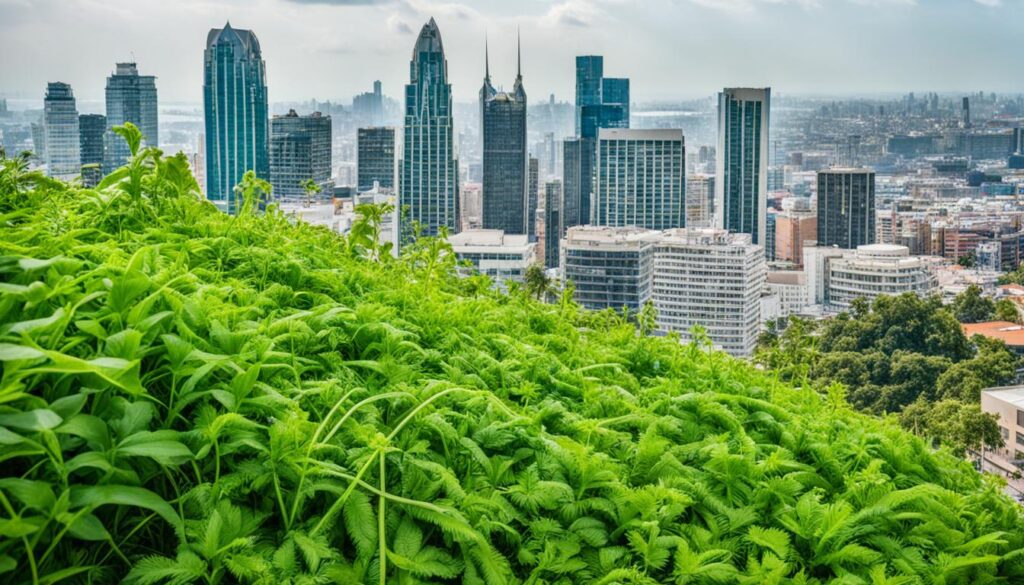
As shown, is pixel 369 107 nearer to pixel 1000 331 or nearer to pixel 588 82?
pixel 588 82

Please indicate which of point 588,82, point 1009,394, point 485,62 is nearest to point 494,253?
point 1009,394

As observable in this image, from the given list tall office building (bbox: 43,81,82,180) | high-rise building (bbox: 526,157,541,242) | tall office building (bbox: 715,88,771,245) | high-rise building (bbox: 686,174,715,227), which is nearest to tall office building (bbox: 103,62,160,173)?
tall office building (bbox: 43,81,82,180)

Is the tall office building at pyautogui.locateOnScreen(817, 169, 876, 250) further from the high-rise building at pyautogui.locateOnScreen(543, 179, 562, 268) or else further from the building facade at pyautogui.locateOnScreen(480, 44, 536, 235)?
the building facade at pyautogui.locateOnScreen(480, 44, 536, 235)

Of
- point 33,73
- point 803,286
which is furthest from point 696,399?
point 803,286

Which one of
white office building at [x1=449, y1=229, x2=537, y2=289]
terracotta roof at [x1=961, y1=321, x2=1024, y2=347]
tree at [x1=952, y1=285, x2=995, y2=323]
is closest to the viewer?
white office building at [x1=449, y1=229, x2=537, y2=289]

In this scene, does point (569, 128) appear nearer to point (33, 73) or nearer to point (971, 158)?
point (971, 158)

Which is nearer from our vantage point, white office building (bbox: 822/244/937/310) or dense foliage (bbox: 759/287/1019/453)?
dense foliage (bbox: 759/287/1019/453)
